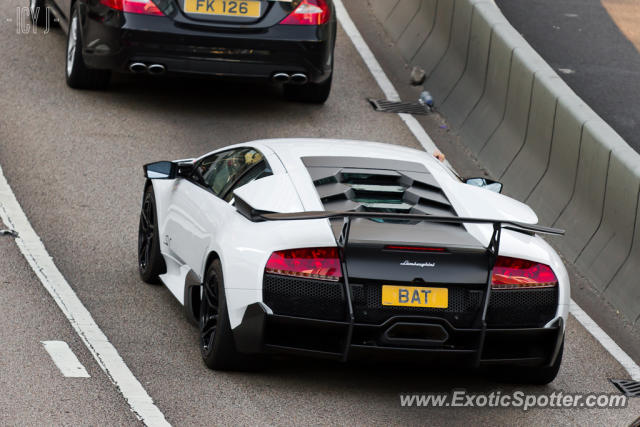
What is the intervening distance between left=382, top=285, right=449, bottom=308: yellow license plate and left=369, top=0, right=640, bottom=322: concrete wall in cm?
291

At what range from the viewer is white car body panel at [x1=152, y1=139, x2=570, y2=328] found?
23.3ft

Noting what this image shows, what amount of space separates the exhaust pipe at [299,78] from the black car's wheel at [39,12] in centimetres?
439

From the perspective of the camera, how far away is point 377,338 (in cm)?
702

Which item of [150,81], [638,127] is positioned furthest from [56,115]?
[638,127]

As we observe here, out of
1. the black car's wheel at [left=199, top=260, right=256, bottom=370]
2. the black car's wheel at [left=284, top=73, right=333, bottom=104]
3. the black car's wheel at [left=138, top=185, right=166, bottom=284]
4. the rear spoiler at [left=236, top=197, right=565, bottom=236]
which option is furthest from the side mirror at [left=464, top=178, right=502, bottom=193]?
the black car's wheel at [left=284, top=73, right=333, bottom=104]

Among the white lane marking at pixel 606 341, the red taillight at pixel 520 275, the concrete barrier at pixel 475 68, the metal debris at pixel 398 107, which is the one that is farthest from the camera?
the metal debris at pixel 398 107

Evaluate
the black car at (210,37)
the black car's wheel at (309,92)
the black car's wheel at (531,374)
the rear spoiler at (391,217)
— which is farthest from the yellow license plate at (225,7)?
the black car's wheel at (531,374)

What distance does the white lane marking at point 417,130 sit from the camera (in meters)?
8.86

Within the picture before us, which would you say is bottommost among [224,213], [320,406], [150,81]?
[150,81]

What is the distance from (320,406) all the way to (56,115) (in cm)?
653

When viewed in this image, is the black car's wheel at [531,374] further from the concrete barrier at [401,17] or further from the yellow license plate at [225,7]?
the concrete barrier at [401,17]

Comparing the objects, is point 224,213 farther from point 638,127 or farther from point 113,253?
point 638,127

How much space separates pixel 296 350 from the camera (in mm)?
7129

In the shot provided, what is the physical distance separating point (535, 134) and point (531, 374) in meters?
4.40
